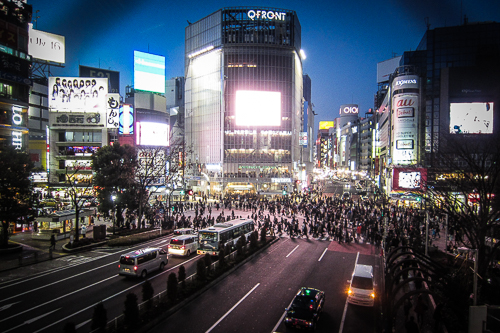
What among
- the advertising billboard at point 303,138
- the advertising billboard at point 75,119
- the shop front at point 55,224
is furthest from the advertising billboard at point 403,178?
the advertising billboard at point 75,119

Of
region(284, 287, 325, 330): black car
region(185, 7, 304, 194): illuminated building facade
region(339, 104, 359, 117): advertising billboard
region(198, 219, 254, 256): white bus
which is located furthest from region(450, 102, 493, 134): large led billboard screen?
region(339, 104, 359, 117): advertising billboard

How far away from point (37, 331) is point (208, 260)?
749 centimetres

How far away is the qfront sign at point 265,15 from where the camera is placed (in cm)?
6619

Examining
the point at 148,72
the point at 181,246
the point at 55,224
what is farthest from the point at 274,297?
the point at 148,72

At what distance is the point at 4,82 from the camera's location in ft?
104

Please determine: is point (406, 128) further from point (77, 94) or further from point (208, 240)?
point (77, 94)

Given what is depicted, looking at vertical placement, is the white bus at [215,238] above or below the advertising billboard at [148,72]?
below

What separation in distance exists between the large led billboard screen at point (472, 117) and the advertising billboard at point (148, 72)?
174 feet

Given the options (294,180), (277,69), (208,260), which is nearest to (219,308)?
(208,260)

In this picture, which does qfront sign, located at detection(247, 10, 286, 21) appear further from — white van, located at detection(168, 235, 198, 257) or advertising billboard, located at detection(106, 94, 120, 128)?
white van, located at detection(168, 235, 198, 257)

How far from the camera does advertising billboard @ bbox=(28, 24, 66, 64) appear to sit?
54031 millimetres

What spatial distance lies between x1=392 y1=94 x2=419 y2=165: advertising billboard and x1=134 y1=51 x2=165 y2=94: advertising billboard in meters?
44.9

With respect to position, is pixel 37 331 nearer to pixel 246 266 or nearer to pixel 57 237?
pixel 246 266

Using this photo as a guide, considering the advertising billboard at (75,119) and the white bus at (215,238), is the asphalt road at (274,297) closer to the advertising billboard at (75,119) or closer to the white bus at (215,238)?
the white bus at (215,238)
